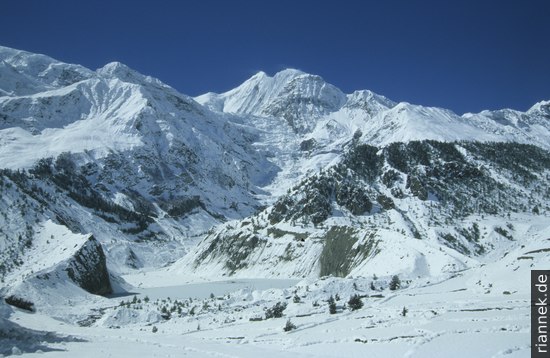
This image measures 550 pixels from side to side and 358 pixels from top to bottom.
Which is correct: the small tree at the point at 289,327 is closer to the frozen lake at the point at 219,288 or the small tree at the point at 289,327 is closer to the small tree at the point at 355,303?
the small tree at the point at 355,303

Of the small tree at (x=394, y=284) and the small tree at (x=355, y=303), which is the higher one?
the small tree at (x=394, y=284)

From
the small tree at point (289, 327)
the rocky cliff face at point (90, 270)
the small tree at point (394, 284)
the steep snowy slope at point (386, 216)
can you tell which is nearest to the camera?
the small tree at point (289, 327)

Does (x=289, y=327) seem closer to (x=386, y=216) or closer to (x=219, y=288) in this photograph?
(x=219, y=288)

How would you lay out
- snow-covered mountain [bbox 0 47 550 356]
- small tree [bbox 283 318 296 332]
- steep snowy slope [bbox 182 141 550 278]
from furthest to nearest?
steep snowy slope [bbox 182 141 550 278]
snow-covered mountain [bbox 0 47 550 356]
small tree [bbox 283 318 296 332]

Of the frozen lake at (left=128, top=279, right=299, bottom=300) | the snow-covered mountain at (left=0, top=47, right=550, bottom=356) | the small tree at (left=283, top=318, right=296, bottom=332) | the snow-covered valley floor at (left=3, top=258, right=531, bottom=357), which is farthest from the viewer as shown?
the frozen lake at (left=128, top=279, right=299, bottom=300)

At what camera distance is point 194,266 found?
121m

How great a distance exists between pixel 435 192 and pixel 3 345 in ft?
379

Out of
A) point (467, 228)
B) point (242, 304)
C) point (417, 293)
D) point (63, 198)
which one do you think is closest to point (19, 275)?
point (242, 304)

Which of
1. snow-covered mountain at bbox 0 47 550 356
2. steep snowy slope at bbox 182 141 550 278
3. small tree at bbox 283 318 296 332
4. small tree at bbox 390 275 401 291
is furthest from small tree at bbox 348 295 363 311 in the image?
steep snowy slope at bbox 182 141 550 278

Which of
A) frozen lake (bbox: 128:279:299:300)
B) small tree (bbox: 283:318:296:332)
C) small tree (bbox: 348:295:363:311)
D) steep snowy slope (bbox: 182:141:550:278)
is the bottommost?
frozen lake (bbox: 128:279:299:300)

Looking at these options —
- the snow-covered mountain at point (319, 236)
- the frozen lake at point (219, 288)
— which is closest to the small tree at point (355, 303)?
the snow-covered mountain at point (319, 236)

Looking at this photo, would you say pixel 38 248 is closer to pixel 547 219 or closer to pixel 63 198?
pixel 63 198

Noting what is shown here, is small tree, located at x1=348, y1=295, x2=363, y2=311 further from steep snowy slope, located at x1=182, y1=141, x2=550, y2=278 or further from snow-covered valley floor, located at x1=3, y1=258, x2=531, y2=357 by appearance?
steep snowy slope, located at x1=182, y1=141, x2=550, y2=278

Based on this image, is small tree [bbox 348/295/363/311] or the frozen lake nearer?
small tree [bbox 348/295/363/311]
